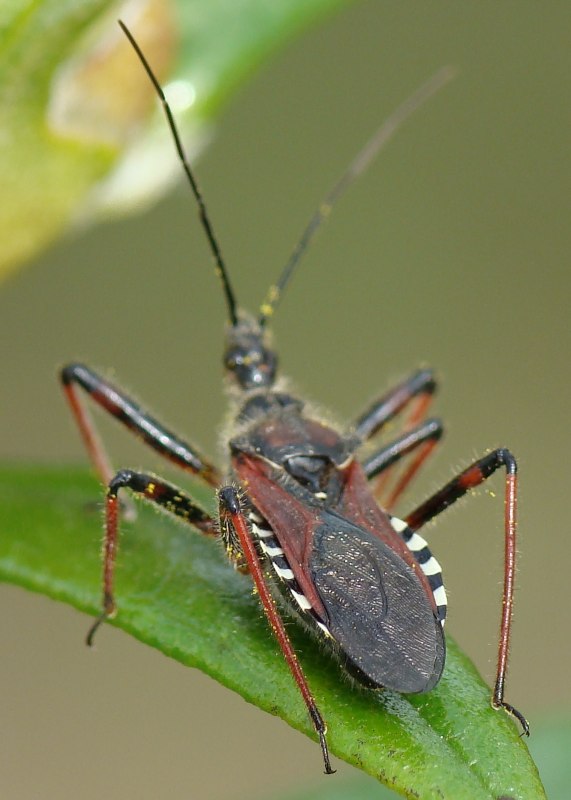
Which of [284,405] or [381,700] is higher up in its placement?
[284,405]

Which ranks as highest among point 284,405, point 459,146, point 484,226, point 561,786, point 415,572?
point 459,146

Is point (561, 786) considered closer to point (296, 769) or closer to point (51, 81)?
point (51, 81)

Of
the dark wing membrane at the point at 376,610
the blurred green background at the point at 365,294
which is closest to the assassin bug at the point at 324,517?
the dark wing membrane at the point at 376,610

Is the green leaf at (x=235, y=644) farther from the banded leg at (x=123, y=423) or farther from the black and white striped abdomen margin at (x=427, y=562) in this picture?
the banded leg at (x=123, y=423)

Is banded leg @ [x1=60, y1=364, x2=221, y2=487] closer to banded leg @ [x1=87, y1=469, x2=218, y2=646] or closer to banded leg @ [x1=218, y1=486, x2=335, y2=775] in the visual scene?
banded leg @ [x1=87, y1=469, x2=218, y2=646]

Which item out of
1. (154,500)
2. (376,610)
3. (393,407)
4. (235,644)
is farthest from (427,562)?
(393,407)

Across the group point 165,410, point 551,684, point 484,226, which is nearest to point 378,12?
point 484,226
